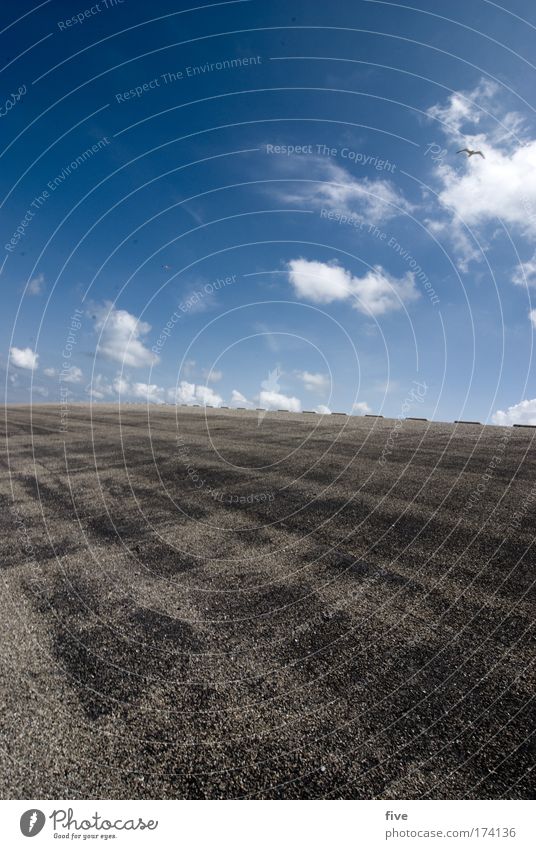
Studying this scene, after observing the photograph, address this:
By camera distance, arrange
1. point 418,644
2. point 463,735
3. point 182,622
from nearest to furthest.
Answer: point 463,735
point 418,644
point 182,622

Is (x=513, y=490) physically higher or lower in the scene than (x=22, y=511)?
higher

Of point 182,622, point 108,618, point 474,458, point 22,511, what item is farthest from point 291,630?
point 474,458

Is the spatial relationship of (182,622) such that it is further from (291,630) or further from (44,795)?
(44,795)

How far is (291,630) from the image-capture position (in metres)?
6.09

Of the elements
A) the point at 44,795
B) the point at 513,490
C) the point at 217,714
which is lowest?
the point at 44,795

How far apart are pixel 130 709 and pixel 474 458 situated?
16.6m

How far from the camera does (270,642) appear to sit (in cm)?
581

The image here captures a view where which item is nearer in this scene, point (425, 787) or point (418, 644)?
point (425, 787)

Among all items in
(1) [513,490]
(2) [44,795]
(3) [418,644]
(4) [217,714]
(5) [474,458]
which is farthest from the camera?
(5) [474,458]

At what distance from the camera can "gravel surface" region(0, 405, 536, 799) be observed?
389cm

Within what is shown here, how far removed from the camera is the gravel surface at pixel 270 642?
153 inches

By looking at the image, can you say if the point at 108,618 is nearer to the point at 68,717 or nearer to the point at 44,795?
the point at 68,717

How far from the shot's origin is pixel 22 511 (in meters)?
11.7

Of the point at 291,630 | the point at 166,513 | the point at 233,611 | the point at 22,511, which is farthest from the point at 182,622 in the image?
the point at 22,511
